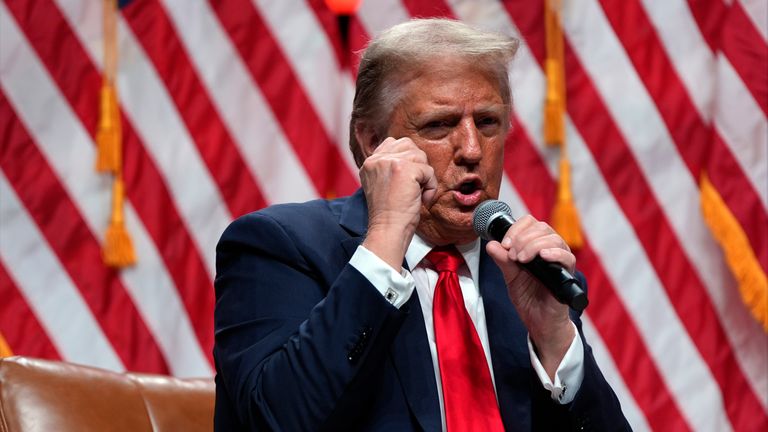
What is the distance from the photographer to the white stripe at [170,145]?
3400 mm

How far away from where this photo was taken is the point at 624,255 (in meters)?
3.43

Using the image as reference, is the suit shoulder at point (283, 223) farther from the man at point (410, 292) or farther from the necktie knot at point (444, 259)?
the necktie knot at point (444, 259)

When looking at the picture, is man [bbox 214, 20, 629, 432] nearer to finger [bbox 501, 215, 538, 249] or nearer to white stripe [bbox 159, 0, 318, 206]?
finger [bbox 501, 215, 538, 249]

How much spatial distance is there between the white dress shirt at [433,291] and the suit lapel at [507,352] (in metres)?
0.02

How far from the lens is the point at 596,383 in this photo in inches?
76.4

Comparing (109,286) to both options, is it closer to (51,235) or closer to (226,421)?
(51,235)

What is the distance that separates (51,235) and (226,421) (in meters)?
1.59

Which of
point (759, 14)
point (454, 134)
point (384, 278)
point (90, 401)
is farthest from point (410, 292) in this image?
point (759, 14)

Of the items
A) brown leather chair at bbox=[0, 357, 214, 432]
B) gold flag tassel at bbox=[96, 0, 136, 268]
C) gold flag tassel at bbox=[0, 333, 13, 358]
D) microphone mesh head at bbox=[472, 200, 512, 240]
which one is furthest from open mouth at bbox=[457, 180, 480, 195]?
gold flag tassel at bbox=[0, 333, 13, 358]

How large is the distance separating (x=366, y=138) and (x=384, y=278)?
524 mm

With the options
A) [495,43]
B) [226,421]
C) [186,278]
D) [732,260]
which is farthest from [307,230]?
[732,260]

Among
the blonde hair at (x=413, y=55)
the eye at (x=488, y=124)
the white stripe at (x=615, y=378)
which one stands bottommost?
the white stripe at (x=615, y=378)

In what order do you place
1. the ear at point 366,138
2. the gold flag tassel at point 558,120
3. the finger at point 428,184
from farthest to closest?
the gold flag tassel at point 558,120
the ear at point 366,138
the finger at point 428,184

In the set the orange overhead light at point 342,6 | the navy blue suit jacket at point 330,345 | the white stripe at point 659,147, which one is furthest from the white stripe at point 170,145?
the navy blue suit jacket at point 330,345
